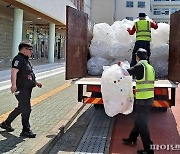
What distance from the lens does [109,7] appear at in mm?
64188

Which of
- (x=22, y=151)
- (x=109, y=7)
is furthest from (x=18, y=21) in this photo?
(x=109, y=7)

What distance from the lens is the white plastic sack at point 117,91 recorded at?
560 cm

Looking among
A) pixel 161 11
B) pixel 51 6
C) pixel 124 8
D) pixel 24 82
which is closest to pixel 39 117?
pixel 24 82

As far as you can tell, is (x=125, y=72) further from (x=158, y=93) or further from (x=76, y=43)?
(x=76, y=43)

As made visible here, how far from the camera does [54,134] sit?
5.83 meters

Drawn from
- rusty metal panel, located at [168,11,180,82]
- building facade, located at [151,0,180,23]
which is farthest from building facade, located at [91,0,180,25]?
rusty metal panel, located at [168,11,180,82]

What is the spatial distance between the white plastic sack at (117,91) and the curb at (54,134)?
108 cm

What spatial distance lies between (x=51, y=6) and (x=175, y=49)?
1382cm

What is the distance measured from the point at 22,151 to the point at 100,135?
74.2 inches

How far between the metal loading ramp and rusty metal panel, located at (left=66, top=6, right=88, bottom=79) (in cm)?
116

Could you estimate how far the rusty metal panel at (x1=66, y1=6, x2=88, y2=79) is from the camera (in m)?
6.55

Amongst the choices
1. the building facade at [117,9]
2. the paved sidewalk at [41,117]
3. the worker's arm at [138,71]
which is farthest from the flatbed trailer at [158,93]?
the building facade at [117,9]

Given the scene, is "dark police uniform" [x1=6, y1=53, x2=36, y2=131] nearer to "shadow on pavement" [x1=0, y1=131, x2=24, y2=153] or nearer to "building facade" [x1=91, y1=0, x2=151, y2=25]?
"shadow on pavement" [x1=0, y1=131, x2=24, y2=153]

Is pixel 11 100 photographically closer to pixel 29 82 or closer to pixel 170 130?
pixel 29 82
